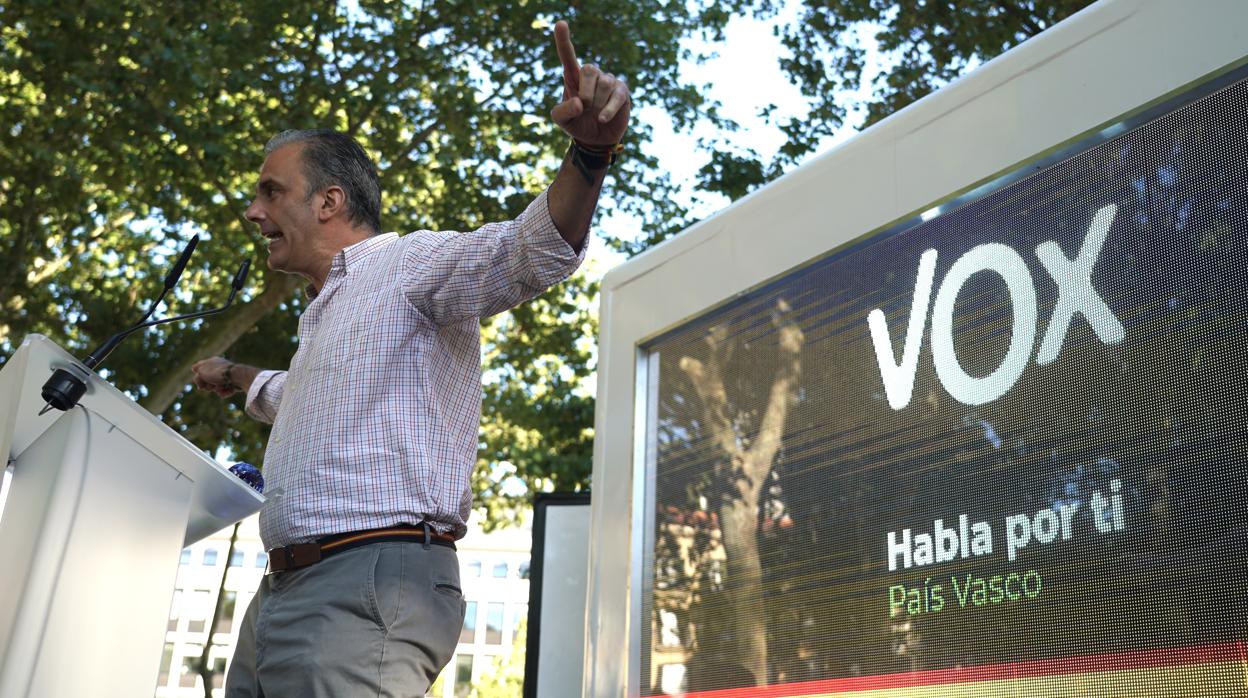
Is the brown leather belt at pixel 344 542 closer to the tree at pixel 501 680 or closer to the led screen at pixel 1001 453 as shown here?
the led screen at pixel 1001 453

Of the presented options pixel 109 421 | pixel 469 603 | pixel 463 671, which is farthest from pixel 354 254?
pixel 463 671

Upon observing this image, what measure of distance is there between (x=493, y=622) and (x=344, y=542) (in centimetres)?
6557

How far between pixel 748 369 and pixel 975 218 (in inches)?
30.3

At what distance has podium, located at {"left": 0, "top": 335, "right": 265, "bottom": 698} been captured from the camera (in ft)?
6.71

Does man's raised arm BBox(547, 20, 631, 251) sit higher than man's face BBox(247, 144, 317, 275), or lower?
lower

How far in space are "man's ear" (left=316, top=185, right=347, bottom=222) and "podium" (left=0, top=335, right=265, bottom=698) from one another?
70 centimetres

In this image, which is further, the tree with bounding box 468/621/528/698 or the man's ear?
the tree with bounding box 468/621/528/698

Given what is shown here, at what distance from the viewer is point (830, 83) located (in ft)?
35.7

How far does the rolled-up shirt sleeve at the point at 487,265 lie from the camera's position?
2127mm

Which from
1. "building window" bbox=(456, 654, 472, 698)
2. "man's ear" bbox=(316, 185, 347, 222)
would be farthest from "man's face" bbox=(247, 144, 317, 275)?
"building window" bbox=(456, 654, 472, 698)

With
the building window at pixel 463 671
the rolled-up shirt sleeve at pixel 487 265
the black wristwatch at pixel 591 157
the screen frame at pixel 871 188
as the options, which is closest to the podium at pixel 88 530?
the rolled-up shirt sleeve at pixel 487 265

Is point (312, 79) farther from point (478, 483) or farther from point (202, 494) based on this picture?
point (202, 494)

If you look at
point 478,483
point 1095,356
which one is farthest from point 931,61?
point 1095,356

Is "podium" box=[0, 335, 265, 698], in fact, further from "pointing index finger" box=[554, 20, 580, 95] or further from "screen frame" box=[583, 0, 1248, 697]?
"screen frame" box=[583, 0, 1248, 697]
